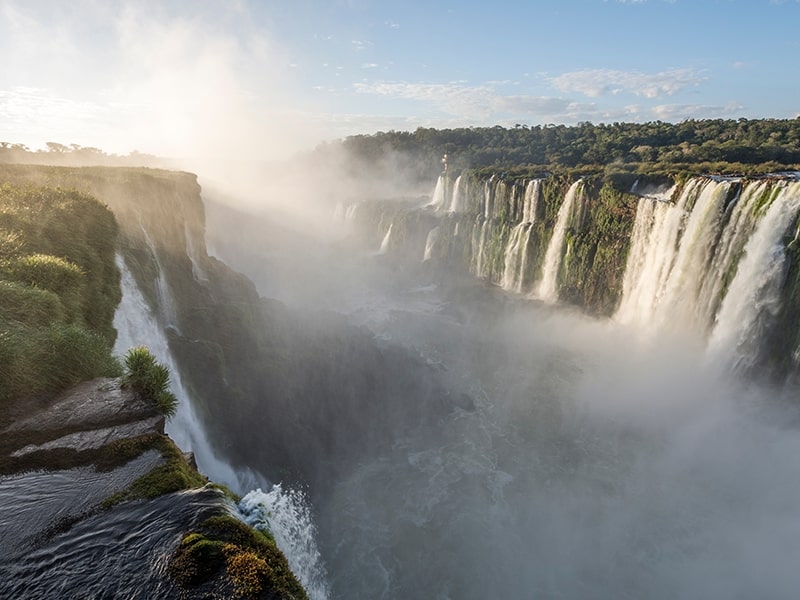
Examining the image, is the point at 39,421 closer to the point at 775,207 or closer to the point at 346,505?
the point at 346,505

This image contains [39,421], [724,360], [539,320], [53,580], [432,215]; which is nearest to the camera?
[53,580]

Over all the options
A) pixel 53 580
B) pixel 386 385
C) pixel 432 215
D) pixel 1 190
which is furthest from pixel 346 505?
pixel 432 215

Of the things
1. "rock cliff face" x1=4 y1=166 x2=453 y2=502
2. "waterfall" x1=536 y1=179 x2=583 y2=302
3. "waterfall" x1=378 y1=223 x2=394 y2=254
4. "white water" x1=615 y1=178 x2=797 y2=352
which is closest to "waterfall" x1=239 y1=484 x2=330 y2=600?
"rock cliff face" x1=4 y1=166 x2=453 y2=502

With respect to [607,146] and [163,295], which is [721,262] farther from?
[607,146]

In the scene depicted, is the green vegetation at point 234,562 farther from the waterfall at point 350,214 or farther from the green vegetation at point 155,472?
the waterfall at point 350,214

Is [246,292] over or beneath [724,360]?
over
